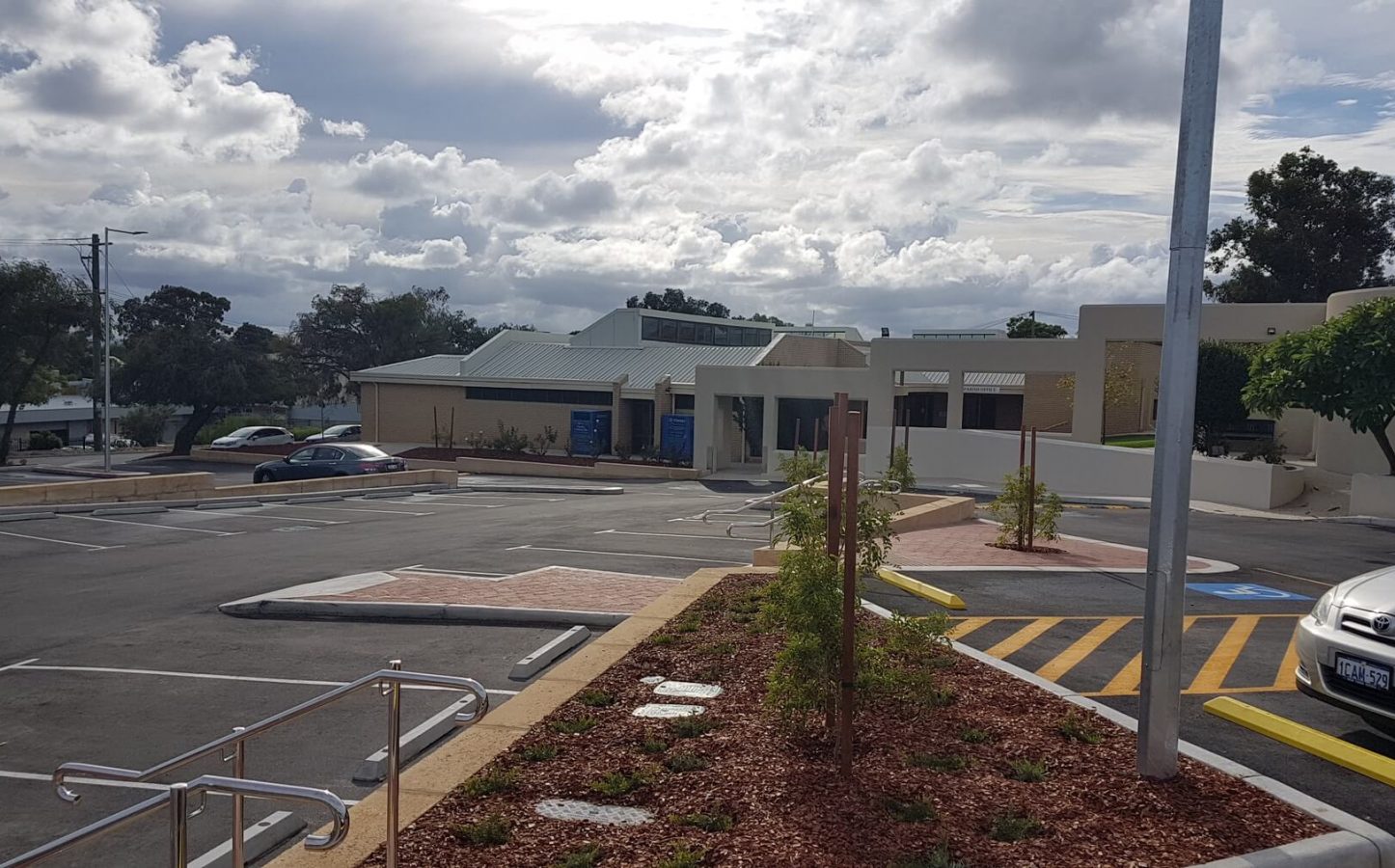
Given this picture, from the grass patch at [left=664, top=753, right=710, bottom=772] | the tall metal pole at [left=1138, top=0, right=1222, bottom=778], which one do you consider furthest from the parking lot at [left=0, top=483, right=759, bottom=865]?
the tall metal pole at [left=1138, top=0, right=1222, bottom=778]

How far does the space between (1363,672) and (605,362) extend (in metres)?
45.2

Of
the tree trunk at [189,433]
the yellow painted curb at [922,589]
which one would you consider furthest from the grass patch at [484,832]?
the tree trunk at [189,433]

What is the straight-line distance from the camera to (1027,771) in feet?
19.5

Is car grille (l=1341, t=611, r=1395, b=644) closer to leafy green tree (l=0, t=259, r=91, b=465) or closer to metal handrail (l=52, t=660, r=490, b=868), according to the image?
metal handrail (l=52, t=660, r=490, b=868)

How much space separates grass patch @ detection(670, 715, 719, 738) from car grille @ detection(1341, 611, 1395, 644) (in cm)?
402

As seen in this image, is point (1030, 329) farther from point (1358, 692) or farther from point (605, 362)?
point (1358, 692)

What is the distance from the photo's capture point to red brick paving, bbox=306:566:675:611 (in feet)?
38.8

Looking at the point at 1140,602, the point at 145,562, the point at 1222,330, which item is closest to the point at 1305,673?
the point at 1140,602

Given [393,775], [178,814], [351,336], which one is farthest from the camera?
[351,336]

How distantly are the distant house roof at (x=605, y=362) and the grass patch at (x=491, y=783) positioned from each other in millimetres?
40863

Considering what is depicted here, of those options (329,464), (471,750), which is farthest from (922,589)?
(329,464)

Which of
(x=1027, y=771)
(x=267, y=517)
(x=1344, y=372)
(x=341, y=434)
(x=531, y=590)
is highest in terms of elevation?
(x=1344, y=372)

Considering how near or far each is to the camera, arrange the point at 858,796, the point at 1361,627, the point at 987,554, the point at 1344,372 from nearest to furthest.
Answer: the point at 858,796, the point at 1361,627, the point at 987,554, the point at 1344,372

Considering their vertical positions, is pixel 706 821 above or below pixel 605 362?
below
